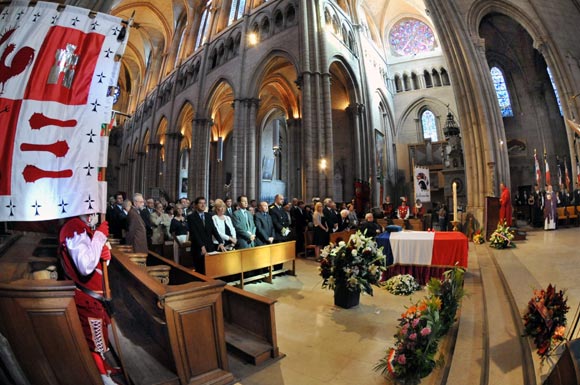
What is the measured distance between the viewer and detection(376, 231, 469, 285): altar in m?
4.55

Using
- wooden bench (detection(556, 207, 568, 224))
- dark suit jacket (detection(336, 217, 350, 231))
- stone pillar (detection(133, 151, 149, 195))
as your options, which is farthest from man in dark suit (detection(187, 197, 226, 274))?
stone pillar (detection(133, 151, 149, 195))

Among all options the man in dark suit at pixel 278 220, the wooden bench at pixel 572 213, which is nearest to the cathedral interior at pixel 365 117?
the man in dark suit at pixel 278 220

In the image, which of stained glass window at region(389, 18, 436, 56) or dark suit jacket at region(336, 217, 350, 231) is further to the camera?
stained glass window at region(389, 18, 436, 56)

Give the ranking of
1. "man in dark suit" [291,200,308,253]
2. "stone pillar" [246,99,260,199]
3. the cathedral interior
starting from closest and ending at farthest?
the cathedral interior
"man in dark suit" [291,200,308,253]
"stone pillar" [246,99,260,199]

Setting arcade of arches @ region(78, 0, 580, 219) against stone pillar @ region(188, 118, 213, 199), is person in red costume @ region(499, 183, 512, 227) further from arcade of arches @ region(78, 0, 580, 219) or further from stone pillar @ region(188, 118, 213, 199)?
stone pillar @ region(188, 118, 213, 199)

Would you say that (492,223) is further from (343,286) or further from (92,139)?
(92,139)

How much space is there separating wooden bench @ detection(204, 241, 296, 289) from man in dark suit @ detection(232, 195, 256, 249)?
0.53m

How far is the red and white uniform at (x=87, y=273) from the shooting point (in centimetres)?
189

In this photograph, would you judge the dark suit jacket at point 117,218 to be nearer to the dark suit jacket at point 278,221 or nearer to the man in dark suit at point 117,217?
the man in dark suit at point 117,217

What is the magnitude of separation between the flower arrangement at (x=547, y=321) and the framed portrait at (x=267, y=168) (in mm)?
18987

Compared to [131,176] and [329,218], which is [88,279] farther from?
[131,176]

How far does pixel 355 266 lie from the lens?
3830 mm

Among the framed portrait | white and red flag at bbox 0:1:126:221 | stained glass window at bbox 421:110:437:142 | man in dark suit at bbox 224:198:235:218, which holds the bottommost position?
man in dark suit at bbox 224:198:235:218

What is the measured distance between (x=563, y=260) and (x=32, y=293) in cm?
616
